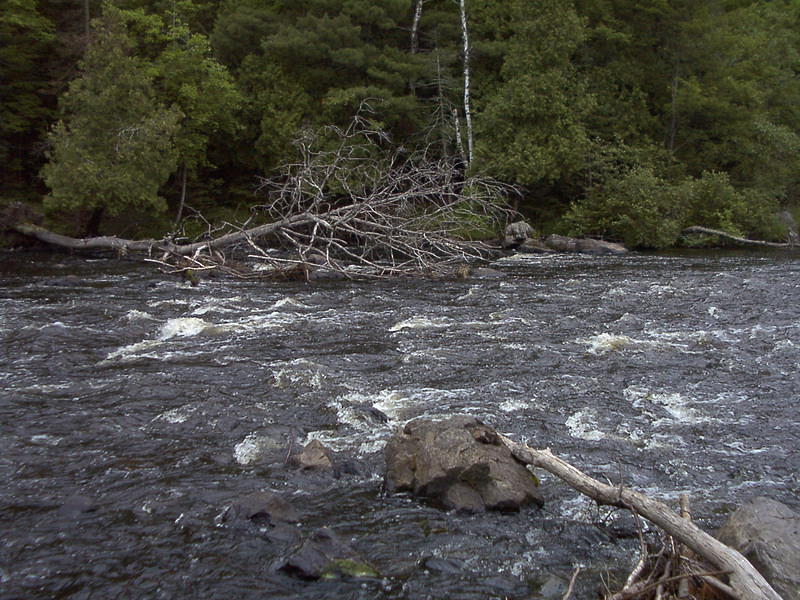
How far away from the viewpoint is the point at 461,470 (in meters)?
6.05

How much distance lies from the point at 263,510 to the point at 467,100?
1026 inches

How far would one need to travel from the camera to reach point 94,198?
22344 mm

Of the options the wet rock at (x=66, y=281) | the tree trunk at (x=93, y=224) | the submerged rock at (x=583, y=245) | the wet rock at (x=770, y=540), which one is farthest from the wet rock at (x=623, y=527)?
the tree trunk at (x=93, y=224)

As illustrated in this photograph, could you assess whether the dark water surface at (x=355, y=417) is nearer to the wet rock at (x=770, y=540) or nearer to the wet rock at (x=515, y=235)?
the wet rock at (x=770, y=540)

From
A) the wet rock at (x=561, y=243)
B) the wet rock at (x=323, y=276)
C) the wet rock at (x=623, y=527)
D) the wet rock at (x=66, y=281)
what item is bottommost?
the wet rock at (x=66, y=281)

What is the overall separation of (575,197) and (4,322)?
23.0 m

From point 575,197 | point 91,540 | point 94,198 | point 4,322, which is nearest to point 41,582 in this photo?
point 91,540

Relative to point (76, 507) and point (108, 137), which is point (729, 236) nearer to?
point (108, 137)

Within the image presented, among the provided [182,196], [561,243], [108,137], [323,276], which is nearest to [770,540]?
[323,276]

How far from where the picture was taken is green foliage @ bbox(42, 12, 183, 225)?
21828 mm

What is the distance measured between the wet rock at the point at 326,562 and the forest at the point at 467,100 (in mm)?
20280

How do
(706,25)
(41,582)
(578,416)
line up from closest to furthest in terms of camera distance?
(41,582) < (578,416) < (706,25)

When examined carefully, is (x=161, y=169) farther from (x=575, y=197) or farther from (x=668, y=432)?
(x=668, y=432)

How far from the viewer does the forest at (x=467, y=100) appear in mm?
26797
